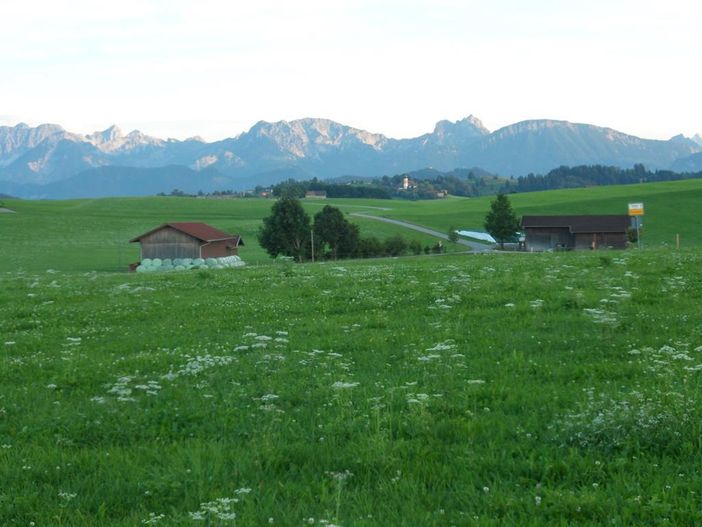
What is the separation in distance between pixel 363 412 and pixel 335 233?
93.5m

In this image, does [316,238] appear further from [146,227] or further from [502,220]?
[146,227]

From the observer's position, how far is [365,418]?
343 inches

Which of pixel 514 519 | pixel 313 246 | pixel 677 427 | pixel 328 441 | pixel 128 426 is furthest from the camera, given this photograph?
pixel 313 246

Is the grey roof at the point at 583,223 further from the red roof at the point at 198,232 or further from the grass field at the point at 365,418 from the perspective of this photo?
the grass field at the point at 365,418

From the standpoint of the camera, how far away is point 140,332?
16.4 meters

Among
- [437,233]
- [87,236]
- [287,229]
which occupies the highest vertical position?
[287,229]

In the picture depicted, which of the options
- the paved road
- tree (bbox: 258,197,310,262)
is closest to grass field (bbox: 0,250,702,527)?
tree (bbox: 258,197,310,262)

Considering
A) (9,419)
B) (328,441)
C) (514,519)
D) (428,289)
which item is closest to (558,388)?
(328,441)

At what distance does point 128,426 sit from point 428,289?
42.3ft

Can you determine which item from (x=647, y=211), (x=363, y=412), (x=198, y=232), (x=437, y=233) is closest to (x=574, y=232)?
(x=437, y=233)

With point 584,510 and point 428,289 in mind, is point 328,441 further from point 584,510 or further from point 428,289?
point 428,289

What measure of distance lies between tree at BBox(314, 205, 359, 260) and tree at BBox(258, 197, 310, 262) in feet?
9.12

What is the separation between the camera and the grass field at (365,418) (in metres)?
6.47

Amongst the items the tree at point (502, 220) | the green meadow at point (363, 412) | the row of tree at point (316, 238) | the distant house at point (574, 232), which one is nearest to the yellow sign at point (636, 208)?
the row of tree at point (316, 238)
